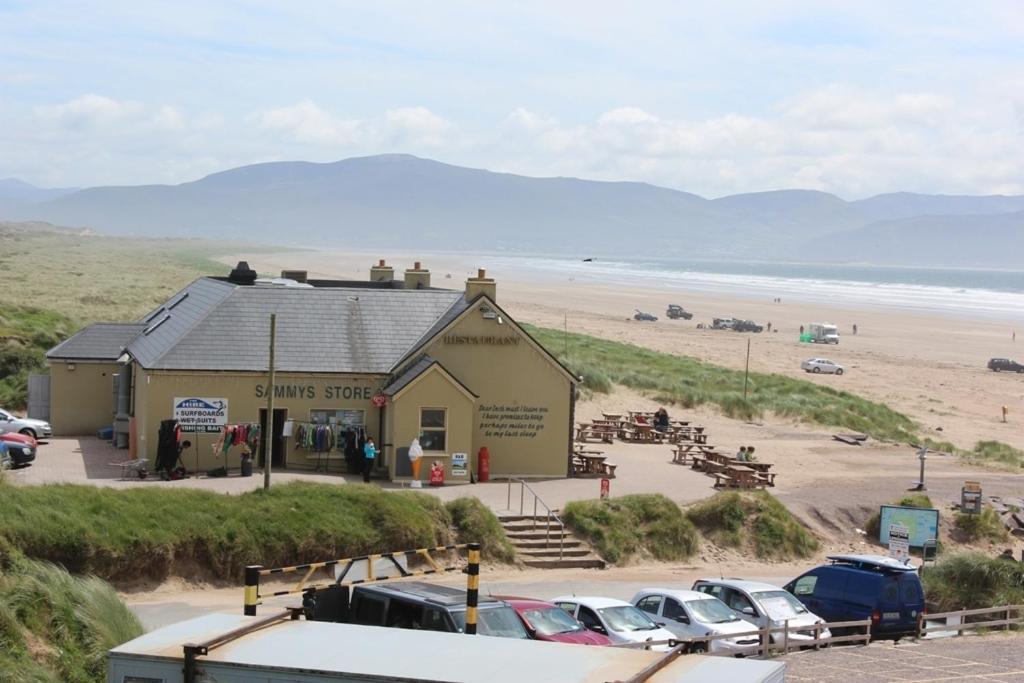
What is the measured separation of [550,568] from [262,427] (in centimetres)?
805

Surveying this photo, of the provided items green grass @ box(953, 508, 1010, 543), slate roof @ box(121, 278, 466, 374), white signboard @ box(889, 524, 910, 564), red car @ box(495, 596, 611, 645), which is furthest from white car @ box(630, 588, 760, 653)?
green grass @ box(953, 508, 1010, 543)

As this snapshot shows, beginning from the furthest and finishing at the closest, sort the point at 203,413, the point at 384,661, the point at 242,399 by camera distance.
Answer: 1. the point at 242,399
2. the point at 203,413
3. the point at 384,661

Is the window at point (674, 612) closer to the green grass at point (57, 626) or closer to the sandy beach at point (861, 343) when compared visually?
the green grass at point (57, 626)

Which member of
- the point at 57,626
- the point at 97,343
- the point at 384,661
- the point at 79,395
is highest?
the point at 97,343

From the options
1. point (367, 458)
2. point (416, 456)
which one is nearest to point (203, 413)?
point (367, 458)

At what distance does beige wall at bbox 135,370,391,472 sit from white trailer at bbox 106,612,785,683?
19.0m

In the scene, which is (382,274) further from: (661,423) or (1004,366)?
(1004,366)

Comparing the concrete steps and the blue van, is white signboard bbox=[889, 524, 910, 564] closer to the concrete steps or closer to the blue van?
the blue van

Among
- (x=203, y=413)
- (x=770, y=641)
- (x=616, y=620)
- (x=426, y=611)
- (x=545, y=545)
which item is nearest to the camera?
(x=426, y=611)

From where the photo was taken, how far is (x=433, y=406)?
3077 centimetres

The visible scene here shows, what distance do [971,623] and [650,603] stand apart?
18.3 feet

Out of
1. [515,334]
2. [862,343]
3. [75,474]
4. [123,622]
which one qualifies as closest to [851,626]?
[123,622]

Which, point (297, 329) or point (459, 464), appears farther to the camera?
point (297, 329)

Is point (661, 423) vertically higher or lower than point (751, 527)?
higher
